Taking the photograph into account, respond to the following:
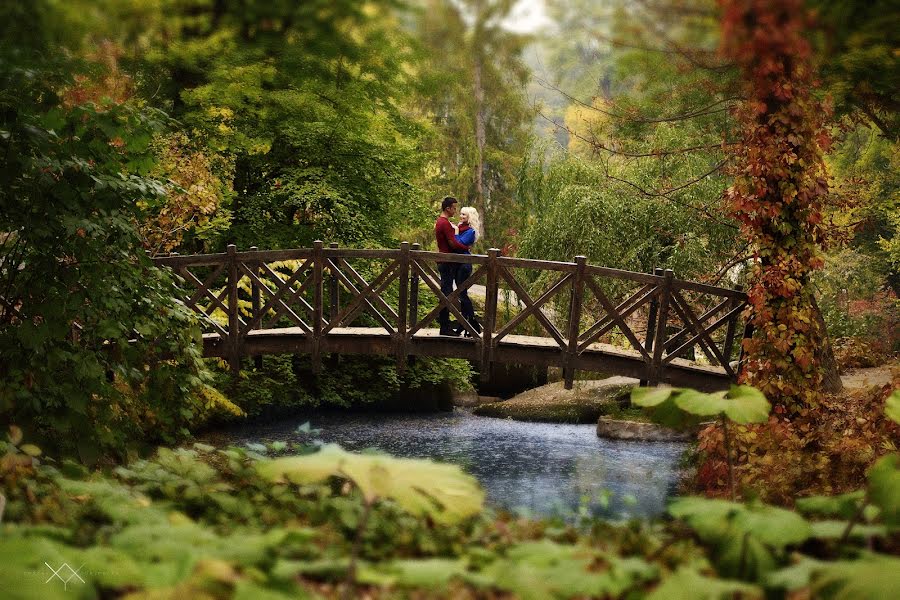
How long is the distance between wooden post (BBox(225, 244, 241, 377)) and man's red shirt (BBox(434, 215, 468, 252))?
214cm

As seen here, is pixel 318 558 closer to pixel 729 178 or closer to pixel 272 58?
pixel 272 58

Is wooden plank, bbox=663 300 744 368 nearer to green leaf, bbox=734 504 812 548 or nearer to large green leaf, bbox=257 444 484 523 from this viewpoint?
green leaf, bbox=734 504 812 548

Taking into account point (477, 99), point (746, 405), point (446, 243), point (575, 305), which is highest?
point (477, 99)

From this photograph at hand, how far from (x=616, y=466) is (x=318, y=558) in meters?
7.82

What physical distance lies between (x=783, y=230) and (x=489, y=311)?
300cm

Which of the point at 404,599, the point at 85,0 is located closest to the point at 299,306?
the point at 85,0

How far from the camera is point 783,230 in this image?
7535 millimetres

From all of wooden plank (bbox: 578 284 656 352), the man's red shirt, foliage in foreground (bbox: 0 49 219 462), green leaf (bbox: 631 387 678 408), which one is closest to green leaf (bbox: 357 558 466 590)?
green leaf (bbox: 631 387 678 408)

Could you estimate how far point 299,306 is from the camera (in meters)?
12.4

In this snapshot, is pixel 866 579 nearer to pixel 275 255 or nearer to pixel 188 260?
pixel 275 255

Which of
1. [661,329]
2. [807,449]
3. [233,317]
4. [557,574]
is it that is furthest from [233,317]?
[557,574]

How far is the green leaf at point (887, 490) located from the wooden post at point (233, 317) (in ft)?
25.4

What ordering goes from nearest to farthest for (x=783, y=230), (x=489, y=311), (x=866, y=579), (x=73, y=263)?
1. (x=866, y=579)
2. (x=73, y=263)
3. (x=783, y=230)
4. (x=489, y=311)

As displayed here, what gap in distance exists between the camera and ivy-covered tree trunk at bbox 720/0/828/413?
23.9 ft
